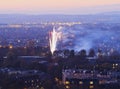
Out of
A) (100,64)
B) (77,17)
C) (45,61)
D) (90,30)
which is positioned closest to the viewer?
(100,64)

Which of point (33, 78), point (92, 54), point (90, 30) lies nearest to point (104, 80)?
point (33, 78)

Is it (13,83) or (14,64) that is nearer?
(13,83)

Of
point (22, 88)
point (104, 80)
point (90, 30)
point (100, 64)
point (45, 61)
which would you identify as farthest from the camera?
point (90, 30)

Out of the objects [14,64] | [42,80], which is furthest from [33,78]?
[14,64]

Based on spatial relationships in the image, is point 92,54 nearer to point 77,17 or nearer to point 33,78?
point 33,78

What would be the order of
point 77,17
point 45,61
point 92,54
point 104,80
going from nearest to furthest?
point 104,80 → point 45,61 → point 92,54 → point 77,17

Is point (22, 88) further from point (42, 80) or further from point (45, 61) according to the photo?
point (45, 61)

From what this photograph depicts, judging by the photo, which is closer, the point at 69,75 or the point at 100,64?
the point at 69,75

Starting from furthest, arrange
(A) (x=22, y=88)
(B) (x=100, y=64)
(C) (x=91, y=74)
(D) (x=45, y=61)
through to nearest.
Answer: (D) (x=45, y=61) < (B) (x=100, y=64) < (C) (x=91, y=74) < (A) (x=22, y=88)
